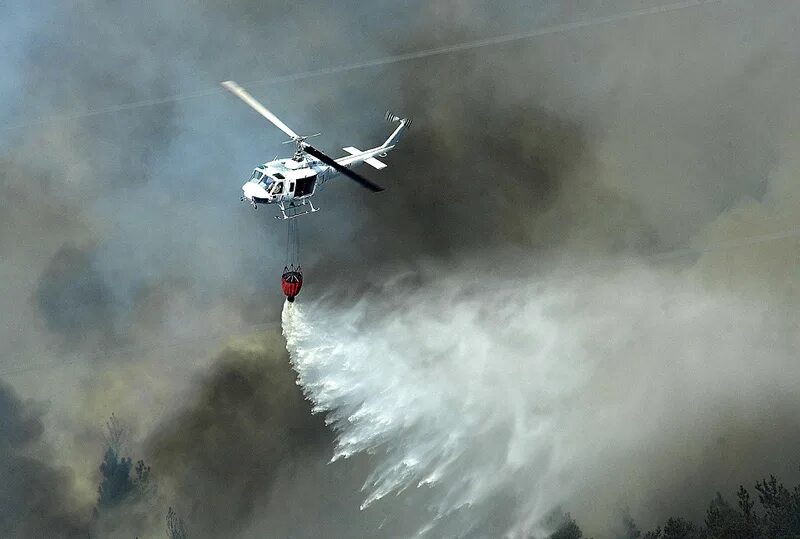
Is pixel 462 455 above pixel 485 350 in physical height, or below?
below

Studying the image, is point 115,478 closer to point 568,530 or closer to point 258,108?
point 568,530

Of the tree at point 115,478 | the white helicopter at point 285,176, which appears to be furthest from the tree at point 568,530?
the white helicopter at point 285,176

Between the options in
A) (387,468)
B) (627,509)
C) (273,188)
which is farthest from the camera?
(627,509)

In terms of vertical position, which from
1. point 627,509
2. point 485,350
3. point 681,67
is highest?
point 681,67

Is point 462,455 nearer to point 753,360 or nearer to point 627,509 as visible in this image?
point 627,509

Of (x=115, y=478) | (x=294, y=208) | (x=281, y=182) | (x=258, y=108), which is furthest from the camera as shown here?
(x=115, y=478)

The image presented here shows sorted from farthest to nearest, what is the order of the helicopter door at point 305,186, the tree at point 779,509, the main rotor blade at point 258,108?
the tree at point 779,509 < the helicopter door at point 305,186 < the main rotor blade at point 258,108

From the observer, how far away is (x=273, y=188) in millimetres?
33344

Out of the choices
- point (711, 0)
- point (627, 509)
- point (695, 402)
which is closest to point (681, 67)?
point (711, 0)

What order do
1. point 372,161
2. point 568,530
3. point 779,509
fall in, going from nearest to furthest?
point 372,161 < point 779,509 < point 568,530

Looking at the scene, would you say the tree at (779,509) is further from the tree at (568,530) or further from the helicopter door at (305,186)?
the helicopter door at (305,186)

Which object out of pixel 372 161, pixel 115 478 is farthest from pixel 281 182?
pixel 115 478

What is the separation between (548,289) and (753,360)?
1149 cm

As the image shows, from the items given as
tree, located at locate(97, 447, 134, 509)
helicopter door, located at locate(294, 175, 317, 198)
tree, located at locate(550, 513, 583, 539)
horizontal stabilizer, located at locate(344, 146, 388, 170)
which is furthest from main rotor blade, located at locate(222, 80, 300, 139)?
tree, located at locate(550, 513, 583, 539)
